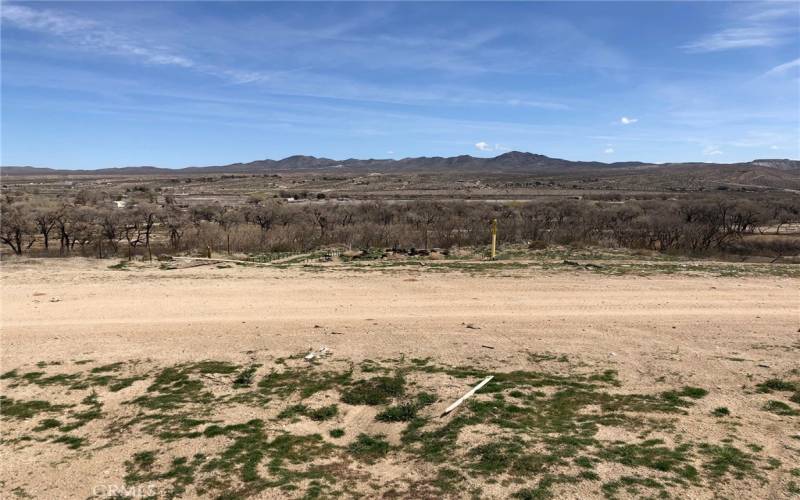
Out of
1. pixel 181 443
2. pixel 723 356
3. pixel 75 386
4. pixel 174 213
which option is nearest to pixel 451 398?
pixel 181 443

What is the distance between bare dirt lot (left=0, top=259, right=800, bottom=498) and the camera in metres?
5.79

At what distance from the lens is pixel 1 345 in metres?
10.1

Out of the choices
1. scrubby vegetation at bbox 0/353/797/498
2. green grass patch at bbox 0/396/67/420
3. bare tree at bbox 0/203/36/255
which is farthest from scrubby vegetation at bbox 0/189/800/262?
scrubby vegetation at bbox 0/353/797/498

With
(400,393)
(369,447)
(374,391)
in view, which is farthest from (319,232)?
(369,447)

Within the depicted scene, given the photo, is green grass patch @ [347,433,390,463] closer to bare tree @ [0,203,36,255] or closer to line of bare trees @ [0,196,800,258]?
line of bare trees @ [0,196,800,258]

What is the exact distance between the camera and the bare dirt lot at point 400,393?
19.0 ft

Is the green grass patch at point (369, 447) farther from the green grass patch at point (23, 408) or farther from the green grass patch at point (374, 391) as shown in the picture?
the green grass patch at point (23, 408)

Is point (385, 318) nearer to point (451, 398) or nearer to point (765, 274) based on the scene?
point (451, 398)

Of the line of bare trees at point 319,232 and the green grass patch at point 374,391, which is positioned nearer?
the green grass patch at point 374,391

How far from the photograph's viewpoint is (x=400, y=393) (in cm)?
810

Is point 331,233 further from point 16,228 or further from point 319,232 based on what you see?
point 16,228

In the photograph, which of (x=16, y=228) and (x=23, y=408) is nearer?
(x=23, y=408)

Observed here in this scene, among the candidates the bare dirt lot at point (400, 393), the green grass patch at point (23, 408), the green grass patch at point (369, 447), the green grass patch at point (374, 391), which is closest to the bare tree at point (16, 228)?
the bare dirt lot at point (400, 393)

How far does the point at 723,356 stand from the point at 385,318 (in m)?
6.77
